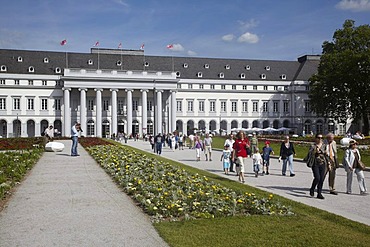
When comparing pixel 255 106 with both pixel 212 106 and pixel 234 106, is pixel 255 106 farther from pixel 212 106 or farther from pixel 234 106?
pixel 212 106

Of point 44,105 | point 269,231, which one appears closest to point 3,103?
point 44,105

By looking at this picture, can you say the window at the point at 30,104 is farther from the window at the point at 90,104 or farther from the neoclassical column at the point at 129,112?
the neoclassical column at the point at 129,112

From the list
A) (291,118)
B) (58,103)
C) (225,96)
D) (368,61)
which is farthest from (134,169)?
(291,118)

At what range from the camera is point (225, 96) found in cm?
8788

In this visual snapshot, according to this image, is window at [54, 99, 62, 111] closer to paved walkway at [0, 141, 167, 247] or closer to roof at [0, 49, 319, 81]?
roof at [0, 49, 319, 81]

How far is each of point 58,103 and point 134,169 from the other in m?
65.9

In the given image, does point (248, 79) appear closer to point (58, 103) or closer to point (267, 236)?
point (58, 103)

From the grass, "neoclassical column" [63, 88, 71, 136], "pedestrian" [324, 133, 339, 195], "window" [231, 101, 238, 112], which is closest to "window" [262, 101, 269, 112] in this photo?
"window" [231, 101, 238, 112]

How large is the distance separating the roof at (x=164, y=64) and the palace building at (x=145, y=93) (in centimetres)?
18

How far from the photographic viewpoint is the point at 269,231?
8.43 meters

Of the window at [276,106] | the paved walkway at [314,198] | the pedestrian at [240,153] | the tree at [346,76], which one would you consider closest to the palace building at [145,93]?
the window at [276,106]

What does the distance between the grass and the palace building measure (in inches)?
2397

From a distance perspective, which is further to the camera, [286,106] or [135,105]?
[286,106]

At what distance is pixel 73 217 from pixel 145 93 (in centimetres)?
7042
